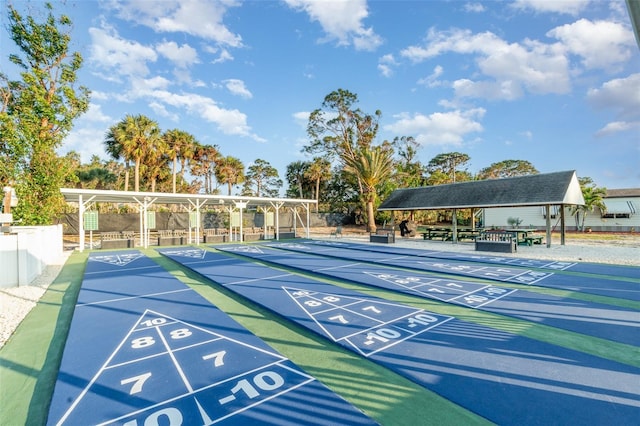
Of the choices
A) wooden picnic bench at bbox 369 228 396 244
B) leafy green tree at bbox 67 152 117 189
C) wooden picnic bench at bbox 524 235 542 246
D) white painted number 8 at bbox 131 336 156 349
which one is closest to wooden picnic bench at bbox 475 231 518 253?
wooden picnic bench at bbox 524 235 542 246

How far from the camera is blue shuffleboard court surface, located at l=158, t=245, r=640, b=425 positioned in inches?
105

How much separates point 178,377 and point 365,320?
2.88 metres

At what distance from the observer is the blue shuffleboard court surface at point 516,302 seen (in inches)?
181

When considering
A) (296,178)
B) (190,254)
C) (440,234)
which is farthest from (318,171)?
(190,254)

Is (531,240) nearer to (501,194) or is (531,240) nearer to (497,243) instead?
(501,194)

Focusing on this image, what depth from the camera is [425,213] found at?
3612cm

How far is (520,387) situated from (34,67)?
24635 mm

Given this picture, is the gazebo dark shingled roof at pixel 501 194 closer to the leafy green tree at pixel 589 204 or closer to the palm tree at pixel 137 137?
the leafy green tree at pixel 589 204

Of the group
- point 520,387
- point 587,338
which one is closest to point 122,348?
point 520,387

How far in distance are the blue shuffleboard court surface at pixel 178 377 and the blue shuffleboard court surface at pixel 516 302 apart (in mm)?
3997

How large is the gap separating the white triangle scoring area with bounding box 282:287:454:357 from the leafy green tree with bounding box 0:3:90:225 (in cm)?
1206

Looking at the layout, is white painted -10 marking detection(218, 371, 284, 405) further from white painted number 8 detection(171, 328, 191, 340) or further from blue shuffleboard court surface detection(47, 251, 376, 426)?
white painted number 8 detection(171, 328, 191, 340)

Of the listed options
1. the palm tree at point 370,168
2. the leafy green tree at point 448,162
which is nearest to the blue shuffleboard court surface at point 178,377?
the palm tree at point 370,168

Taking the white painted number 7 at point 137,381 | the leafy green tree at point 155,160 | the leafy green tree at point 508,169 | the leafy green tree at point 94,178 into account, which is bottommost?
the white painted number 7 at point 137,381
